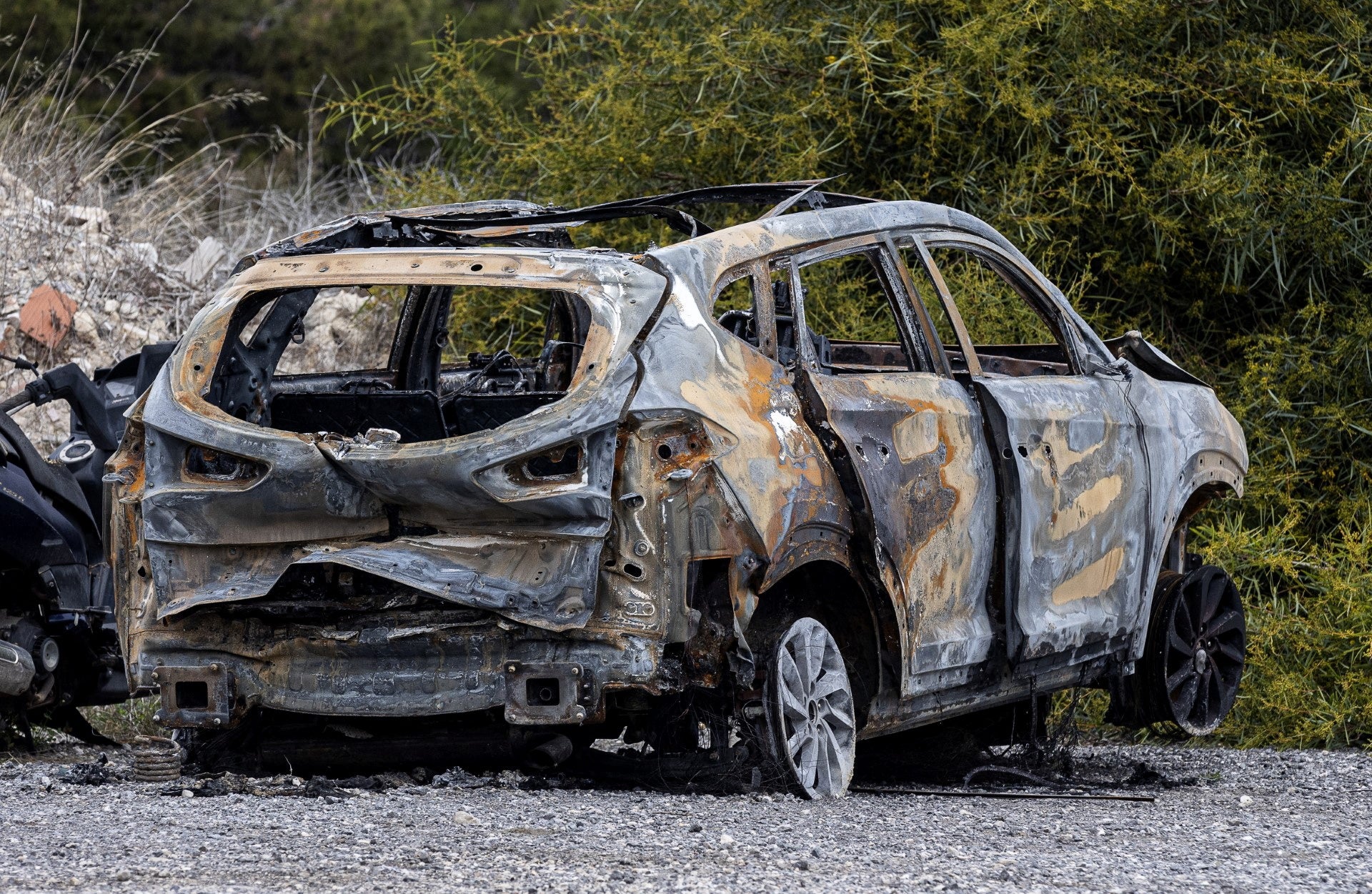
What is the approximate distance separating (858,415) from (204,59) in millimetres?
18575

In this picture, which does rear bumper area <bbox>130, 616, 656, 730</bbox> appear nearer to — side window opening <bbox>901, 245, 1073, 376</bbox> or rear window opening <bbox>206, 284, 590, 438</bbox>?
rear window opening <bbox>206, 284, 590, 438</bbox>

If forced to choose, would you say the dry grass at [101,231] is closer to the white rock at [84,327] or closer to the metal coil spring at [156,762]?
the white rock at [84,327]

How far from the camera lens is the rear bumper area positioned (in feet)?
16.8

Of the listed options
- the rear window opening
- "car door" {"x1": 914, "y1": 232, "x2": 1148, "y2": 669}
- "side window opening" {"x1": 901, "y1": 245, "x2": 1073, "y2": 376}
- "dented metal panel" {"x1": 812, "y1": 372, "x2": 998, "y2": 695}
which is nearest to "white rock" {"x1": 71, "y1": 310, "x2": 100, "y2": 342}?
the rear window opening

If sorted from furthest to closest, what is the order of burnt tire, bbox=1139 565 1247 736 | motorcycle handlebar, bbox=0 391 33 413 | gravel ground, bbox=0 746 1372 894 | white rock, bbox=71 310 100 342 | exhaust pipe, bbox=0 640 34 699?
white rock, bbox=71 310 100 342
burnt tire, bbox=1139 565 1247 736
motorcycle handlebar, bbox=0 391 33 413
exhaust pipe, bbox=0 640 34 699
gravel ground, bbox=0 746 1372 894

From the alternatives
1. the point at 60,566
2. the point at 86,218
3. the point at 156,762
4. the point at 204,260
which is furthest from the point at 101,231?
the point at 156,762

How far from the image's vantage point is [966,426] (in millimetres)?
6066

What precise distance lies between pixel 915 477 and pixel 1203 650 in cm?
272

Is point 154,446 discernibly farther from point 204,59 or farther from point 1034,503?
point 204,59

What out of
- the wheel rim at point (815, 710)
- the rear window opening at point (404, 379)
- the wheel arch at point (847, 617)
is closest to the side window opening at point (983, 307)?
the rear window opening at point (404, 379)

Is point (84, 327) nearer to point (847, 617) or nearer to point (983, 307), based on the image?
point (983, 307)

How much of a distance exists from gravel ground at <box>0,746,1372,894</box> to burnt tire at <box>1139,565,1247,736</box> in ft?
4.97

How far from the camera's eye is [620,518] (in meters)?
5.09

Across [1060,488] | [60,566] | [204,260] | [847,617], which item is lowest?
[847,617]
